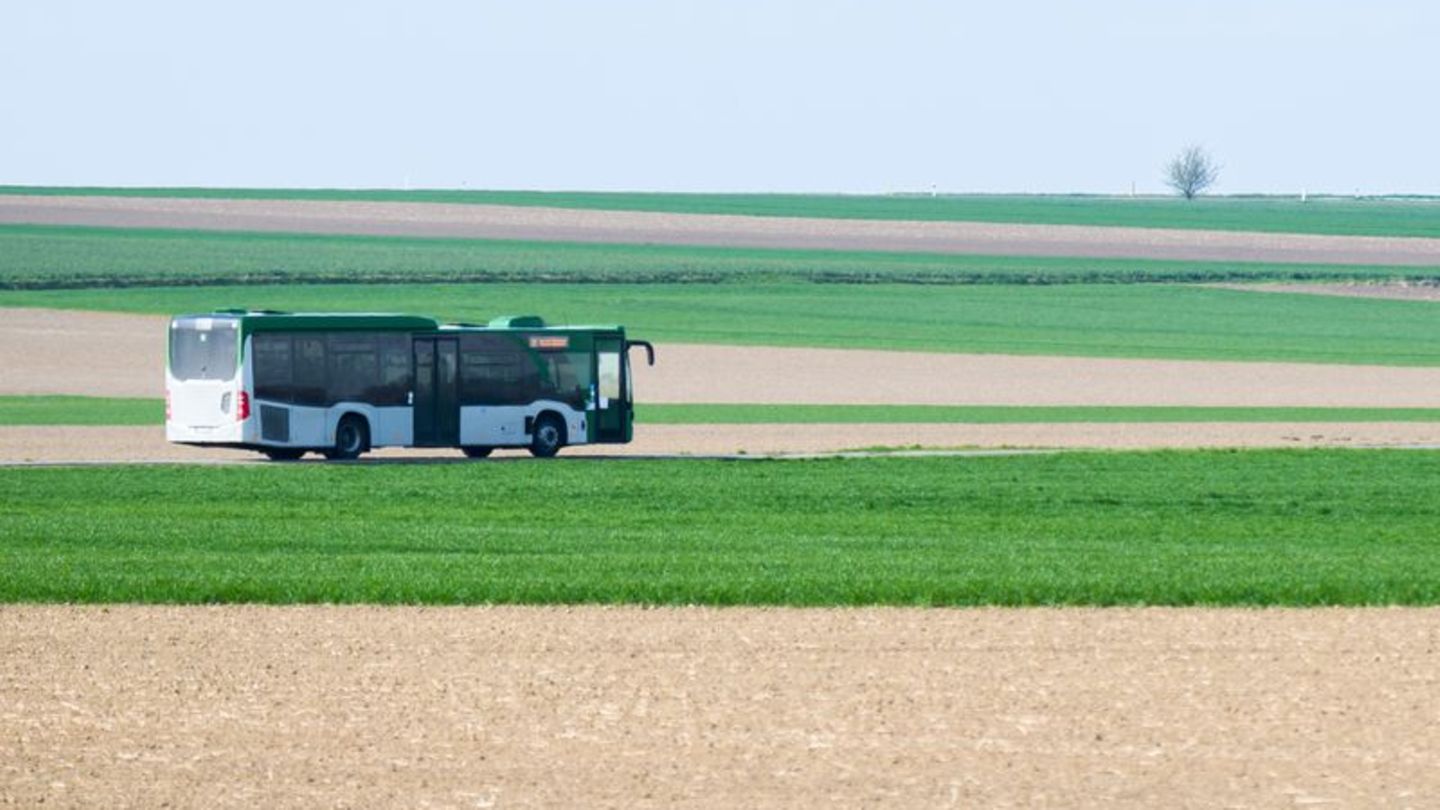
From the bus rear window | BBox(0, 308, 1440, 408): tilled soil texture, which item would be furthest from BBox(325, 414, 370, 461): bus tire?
BBox(0, 308, 1440, 408): tilled soil texture

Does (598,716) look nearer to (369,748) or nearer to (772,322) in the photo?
(369,748)

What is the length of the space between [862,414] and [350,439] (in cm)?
1717

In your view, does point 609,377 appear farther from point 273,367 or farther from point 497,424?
point 273,367

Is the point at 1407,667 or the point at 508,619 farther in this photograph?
the point at 508,619

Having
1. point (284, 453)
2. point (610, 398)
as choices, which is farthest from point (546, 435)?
point (284, 453)

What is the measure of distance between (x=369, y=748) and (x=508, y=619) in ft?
22.9

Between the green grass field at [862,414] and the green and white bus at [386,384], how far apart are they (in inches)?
383

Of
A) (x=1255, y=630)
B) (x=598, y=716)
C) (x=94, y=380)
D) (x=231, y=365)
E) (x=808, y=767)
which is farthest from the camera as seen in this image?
(x=94, y=380)

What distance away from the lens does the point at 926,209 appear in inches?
7106

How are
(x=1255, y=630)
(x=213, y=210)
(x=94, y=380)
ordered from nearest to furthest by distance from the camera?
(x=1255, y=630) → (x=94, y=380) → (x=213, y=210)

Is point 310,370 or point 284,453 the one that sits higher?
point 310,370

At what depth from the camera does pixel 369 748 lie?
19.8 meters

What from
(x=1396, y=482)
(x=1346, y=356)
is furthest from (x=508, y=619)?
(x=1346, y=356)

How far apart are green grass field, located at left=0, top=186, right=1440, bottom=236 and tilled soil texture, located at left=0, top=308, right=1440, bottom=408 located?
244 feet
